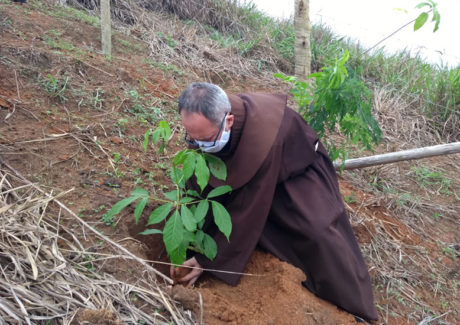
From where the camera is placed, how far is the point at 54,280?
1.56 meters

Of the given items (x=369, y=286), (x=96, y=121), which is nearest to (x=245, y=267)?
(x=369, y=286)

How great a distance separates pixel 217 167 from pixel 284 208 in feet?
1.72

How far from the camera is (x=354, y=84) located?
219cm

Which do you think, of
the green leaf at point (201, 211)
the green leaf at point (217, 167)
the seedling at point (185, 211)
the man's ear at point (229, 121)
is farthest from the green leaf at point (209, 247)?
the man's ear at point (229, 121)

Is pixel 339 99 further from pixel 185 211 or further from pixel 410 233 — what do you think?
pixel 410 233

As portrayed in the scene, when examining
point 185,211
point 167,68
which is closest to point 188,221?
point 185,211

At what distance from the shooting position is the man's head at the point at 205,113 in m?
1.91

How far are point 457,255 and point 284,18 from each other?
5.61 m

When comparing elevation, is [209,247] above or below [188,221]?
below

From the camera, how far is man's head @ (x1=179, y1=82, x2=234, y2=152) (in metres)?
1.91

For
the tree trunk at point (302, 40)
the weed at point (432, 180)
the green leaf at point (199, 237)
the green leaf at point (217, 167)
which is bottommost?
the green leaf at point (199, 237)

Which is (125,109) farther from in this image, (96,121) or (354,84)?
(354,84)

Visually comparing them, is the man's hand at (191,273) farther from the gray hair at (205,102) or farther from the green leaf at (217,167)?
the gray hair at (205,102)

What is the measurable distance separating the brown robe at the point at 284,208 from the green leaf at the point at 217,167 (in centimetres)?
15
